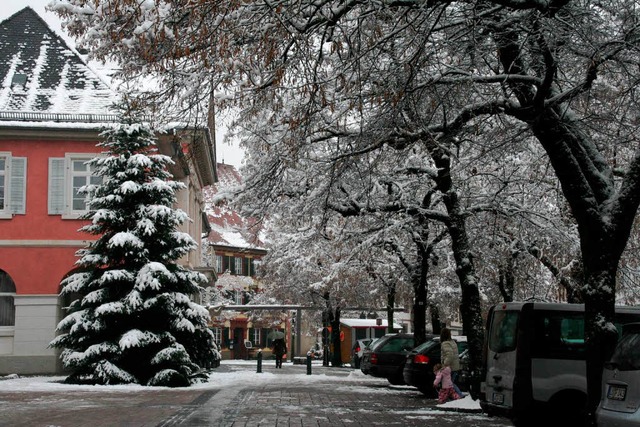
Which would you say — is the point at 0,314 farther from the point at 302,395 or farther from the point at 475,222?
the point at 475,222

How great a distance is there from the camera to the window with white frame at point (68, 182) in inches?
1192

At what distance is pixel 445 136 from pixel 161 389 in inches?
463

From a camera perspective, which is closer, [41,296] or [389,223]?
[389,223]

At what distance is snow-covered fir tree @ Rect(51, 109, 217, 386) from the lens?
948 inches

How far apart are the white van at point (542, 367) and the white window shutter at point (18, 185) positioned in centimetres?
2051

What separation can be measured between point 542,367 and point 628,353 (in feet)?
15.7

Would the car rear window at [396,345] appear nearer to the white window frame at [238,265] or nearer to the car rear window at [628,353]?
the car rear window at [628,353]

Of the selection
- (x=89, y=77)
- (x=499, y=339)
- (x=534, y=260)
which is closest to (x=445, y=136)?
(x=499, y=339)

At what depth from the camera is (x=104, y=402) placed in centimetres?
1842

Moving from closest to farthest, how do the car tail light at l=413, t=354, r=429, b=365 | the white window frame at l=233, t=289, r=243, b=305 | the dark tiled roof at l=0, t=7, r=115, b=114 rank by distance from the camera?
1. the car tail light at l=413, t=354, r=429, b=365
2. the dark tiled roof at l=0, t=7, r=115, b=114
3. the white window frame at l=233, t=289, r=243, b=305

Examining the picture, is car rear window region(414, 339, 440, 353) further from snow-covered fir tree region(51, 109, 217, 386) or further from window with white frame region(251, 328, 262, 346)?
window with white frame region(251, 328, 262, 346)

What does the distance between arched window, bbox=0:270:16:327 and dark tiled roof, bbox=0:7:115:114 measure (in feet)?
18.9

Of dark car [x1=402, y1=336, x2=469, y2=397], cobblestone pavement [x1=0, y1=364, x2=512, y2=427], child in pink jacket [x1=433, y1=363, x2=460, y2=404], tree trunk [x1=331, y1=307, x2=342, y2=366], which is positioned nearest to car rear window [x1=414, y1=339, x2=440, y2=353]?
dark car [x1=402, y1=336, x2=469, y2=397]

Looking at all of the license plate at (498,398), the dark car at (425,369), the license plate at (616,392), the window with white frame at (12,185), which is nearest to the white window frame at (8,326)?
the window with white frame at (12,185)
